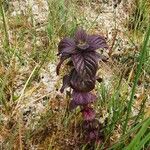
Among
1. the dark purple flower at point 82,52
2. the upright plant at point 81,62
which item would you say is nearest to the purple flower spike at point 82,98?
the upright plant at point 81,62

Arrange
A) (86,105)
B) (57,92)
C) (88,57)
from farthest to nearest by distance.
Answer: (57,92) < (86,105) < (88,57)

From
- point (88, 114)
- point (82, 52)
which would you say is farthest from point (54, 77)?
point (82, 52)

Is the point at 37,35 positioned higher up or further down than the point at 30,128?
higher up

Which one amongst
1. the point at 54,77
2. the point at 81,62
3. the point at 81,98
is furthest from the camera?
the point at 54,77

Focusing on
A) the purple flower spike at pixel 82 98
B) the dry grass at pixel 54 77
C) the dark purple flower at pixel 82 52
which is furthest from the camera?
the dry grass at pixel 54 77

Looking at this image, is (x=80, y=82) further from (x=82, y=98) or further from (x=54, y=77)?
(x=54, y=77)

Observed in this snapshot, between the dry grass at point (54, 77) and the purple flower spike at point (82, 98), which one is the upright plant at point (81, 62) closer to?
the purple flower spike at point (82, 98)

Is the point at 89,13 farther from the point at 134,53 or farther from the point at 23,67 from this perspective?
the point at 23,67

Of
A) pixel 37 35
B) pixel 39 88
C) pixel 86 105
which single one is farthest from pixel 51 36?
pixel 86 105

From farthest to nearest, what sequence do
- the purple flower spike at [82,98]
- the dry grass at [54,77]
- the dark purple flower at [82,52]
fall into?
the dry grass at [54,77] < the purple flower spike at [82,98] < the dark purple flower at [82,52]
